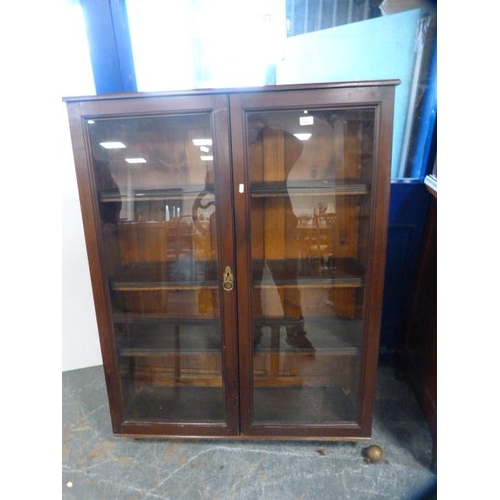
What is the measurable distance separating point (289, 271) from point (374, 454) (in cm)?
82

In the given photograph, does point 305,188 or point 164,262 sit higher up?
point 305,188

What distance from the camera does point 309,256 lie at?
1324 mm

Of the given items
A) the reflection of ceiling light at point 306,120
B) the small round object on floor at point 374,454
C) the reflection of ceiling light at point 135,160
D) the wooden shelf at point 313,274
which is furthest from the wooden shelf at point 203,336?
the reflection of ceiling light at point 306,120

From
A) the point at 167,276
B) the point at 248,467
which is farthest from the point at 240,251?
the point at 248,467

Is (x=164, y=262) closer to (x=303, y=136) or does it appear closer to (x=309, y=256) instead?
(x=309, y=256)

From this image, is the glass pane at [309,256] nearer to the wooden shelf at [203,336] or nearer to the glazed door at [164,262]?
the wooden shelf at [203,336]

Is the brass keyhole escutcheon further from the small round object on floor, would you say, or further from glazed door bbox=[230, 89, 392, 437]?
the small round object on floor

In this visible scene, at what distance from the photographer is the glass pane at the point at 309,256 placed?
118 cm

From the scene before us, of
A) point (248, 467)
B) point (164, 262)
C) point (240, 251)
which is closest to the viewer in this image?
point (240, 251)

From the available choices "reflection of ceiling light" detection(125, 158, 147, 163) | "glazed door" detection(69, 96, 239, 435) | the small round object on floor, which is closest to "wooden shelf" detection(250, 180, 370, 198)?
"glazed door" detection(69, 96, 239, 435)

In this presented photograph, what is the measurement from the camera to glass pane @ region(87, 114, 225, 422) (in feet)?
4.00

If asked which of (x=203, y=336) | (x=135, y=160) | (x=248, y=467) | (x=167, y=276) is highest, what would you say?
(x=135, y=160)
